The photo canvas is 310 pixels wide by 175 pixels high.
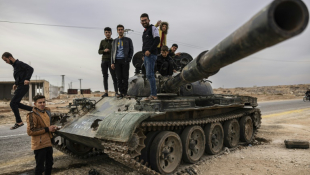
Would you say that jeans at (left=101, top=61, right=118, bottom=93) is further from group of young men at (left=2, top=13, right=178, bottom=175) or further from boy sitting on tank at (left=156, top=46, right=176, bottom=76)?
boy sitting on tank at (left=156, top=46, right=176, bottom=76)

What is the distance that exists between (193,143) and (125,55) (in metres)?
3.19

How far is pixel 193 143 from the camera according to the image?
6.29 meters

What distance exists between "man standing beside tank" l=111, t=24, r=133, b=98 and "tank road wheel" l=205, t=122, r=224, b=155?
8.72 ft

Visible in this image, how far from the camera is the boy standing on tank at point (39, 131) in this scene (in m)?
4.62

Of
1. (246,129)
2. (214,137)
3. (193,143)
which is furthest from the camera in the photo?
(246,129)

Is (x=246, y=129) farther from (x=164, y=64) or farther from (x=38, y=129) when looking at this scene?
(x=38, y=129)

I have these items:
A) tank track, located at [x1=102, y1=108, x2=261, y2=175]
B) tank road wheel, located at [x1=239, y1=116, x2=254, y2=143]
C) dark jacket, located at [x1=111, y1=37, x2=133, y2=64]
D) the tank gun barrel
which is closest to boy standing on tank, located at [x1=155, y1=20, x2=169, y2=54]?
dark jacket, located at [x1=111, y1=37, x2=133, y2=64]

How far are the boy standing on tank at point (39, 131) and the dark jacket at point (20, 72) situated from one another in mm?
2044

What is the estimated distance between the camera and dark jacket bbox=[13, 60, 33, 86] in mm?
6445

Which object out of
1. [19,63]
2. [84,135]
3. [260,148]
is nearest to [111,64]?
[19,63]

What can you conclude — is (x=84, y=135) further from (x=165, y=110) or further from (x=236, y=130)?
(x=236, y=130)

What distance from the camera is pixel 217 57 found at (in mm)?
3336

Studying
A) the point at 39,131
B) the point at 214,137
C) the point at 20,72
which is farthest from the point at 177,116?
the point at 20,72

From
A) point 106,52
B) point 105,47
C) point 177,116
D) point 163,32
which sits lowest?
point 177,116
